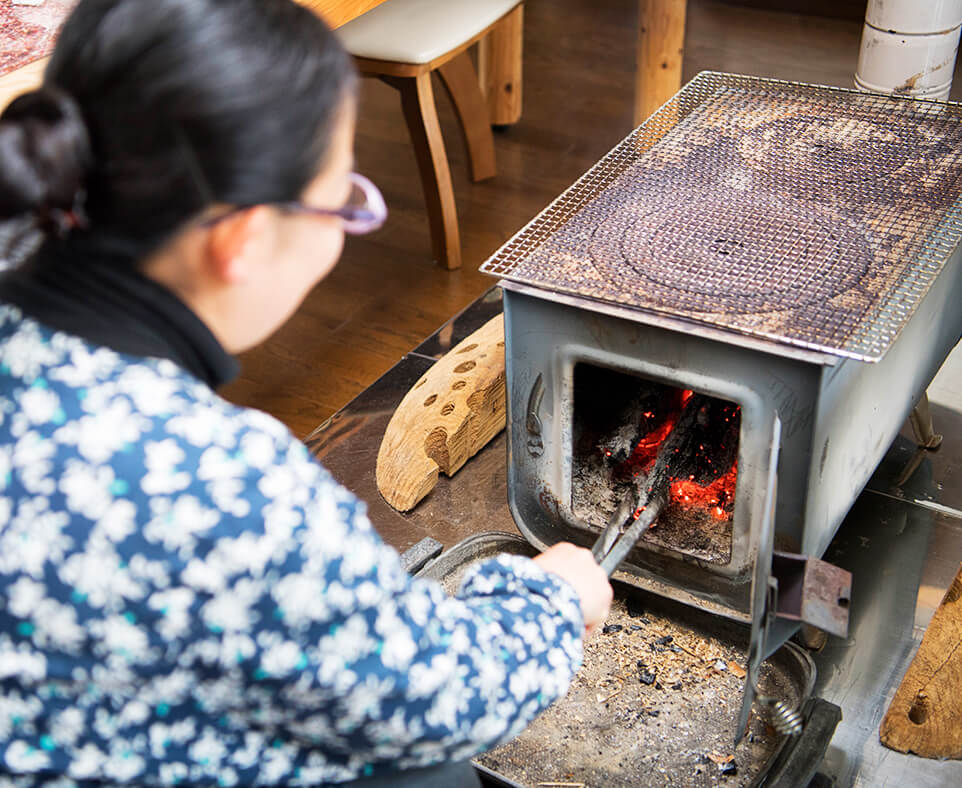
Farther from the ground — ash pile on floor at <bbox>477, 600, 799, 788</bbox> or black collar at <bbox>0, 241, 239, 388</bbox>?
→ black collar at <bbox>0, 241, 239, 388</bbox>

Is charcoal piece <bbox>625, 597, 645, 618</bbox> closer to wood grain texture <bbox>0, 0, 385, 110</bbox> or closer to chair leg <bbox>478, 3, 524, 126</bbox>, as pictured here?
wood grain texture <bbox>0, 0, 385, 110</bbox>

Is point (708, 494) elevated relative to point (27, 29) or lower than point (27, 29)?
lower

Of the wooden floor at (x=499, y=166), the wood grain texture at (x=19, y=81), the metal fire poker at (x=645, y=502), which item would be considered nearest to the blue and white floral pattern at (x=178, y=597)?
the metal fire poker at (x=645, y=502)

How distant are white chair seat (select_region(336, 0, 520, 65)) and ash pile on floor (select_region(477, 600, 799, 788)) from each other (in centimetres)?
132

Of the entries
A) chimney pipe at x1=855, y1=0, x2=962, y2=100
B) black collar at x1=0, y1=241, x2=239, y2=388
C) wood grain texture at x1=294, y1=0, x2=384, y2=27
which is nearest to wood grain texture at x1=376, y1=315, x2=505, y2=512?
wood grain texture at x1=294, y1=0, x2=384, y2=27

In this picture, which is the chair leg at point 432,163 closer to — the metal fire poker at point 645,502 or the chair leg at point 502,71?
the chair leg at point 502,71

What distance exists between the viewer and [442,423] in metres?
1.66

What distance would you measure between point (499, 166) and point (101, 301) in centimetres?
225

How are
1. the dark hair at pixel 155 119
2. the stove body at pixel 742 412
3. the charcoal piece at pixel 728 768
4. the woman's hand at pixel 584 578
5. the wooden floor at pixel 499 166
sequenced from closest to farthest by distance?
the dark hair at pixel 155 119 < the woman's hand at pixel 584 578 < the stove body at pixel 742 412 < the charcoal piece at pixel 728 768 < the wooden floor at pixel 499 166

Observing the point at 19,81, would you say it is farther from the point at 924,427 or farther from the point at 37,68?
the point at 924,427

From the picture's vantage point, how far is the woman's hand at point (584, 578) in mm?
900

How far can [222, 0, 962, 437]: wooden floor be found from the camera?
85.0 inches

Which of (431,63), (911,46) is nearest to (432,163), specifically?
(431,63)

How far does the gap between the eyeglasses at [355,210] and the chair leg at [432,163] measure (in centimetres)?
149
